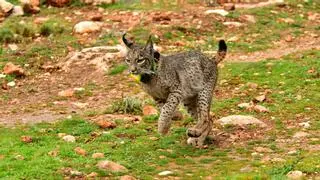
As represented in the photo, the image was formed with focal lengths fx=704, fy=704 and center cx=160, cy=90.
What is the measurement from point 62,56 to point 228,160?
9.76m

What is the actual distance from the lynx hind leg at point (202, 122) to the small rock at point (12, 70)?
24.7 feet

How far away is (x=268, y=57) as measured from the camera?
67.1 feet

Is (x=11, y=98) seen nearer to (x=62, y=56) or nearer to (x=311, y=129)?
(x=62, y=56)

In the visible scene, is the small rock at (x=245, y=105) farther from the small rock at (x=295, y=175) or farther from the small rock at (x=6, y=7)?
the small rock at (x=6, y=7)

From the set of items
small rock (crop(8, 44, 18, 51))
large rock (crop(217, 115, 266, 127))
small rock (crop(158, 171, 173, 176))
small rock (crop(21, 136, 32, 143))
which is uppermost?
small rock (crop(158, 171, 173, 176))

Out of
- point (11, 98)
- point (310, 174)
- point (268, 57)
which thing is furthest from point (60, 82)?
point (310, 174)

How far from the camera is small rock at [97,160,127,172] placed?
1072 cm

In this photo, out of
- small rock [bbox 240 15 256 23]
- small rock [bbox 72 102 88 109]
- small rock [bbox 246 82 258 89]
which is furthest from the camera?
small rock [bbox 240 15 256 23]

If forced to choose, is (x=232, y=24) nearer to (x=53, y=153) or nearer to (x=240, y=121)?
(x=240, y=121)

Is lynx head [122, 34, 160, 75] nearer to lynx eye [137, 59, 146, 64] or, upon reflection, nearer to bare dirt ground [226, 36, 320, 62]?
lynx eye [137, 59, 146, 64]

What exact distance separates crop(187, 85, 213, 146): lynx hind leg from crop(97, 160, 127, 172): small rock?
2007mm

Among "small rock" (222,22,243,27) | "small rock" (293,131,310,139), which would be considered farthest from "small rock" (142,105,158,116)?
"small rock" (222,22,243,27)

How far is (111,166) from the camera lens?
10.8 metres

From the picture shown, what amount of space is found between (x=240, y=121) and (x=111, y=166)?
3.87 metres
